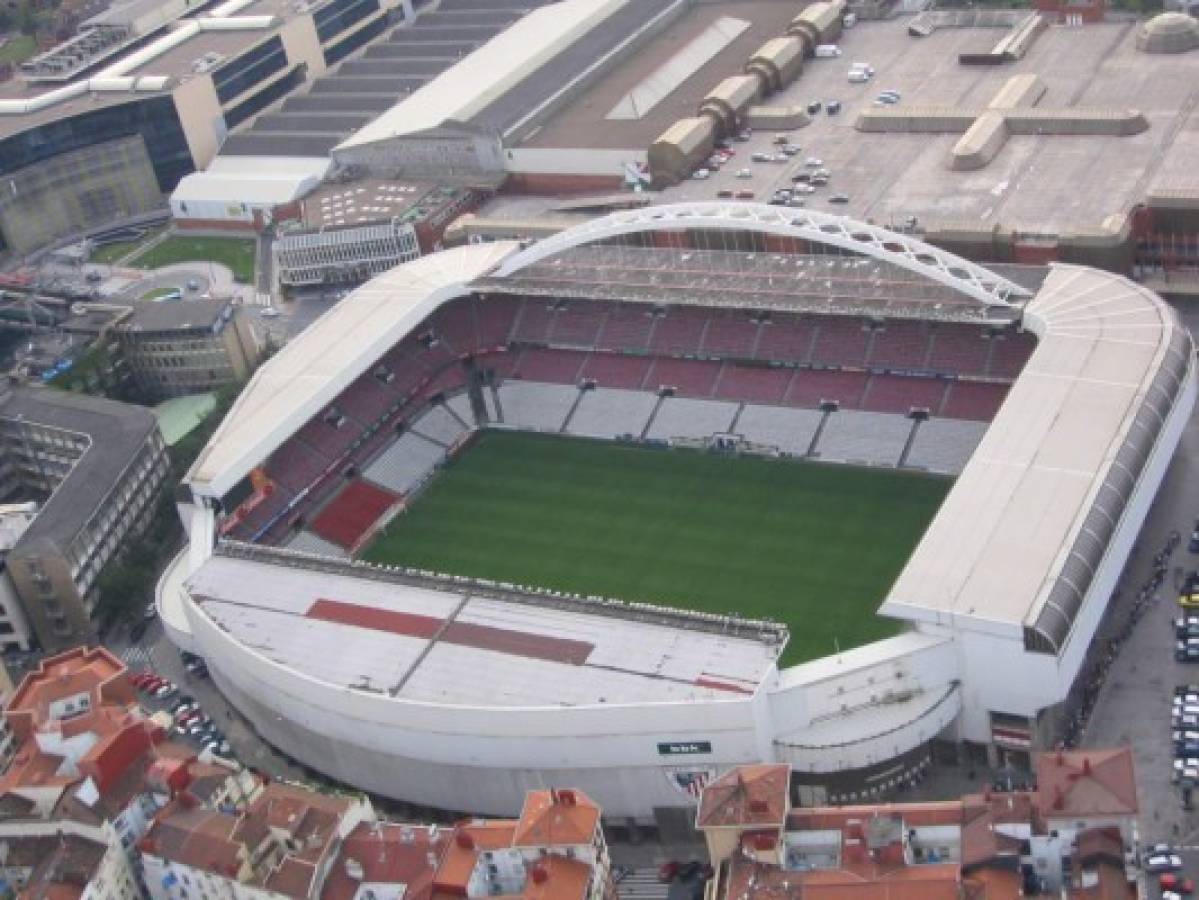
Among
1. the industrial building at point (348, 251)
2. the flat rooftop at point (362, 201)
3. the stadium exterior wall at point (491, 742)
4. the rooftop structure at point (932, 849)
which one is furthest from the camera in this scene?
the flat rooftop at point (362, 201)

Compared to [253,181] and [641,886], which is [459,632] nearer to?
[641,886]

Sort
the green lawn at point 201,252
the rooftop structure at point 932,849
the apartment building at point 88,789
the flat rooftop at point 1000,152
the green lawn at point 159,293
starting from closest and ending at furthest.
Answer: the rooftop structure at point 932,849, the apartment building at point 88,789, the flat rooftop at point 1000,152, the green lawn at point 159,293, the green lawn at point 201,252

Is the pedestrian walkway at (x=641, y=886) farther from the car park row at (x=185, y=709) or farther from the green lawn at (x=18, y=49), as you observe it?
the green lawn at (x=18, y=49)

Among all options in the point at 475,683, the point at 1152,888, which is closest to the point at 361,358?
the point at 475,683

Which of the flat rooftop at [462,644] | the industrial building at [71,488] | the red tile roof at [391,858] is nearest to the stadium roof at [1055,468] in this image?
the flat rooftop at [462,644]

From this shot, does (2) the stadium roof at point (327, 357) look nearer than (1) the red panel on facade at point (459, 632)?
No

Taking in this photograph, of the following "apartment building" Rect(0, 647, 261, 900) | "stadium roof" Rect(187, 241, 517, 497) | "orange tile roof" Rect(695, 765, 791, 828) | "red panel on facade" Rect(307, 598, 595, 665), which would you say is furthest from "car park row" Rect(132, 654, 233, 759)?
"orange tile roof" Rect(695, 765, 791, 828)
